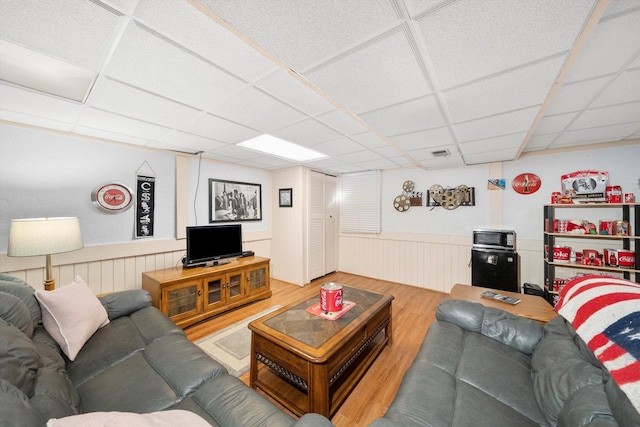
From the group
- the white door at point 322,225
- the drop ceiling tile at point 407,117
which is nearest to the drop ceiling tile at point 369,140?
the drop ceiling tile at point 407,117

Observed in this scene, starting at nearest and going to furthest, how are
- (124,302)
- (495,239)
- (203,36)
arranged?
(203,36) < (124,302) < (495,239)

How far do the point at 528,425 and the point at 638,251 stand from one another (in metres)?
2.91

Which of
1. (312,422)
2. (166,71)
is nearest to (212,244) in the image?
(166,71)

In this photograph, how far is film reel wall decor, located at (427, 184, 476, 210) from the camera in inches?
149

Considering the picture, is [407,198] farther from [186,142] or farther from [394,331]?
[186,142]

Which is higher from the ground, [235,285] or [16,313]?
[16,313]

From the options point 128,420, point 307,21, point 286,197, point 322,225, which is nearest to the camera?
point 128,420

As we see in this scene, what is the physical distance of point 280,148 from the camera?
3119mm

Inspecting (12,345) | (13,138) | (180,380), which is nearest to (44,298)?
(12,345)

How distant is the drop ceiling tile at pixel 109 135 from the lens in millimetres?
2404

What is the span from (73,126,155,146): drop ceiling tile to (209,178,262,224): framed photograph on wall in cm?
109

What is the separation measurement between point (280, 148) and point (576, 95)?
9.36 ft

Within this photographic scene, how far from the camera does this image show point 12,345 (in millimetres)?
1016

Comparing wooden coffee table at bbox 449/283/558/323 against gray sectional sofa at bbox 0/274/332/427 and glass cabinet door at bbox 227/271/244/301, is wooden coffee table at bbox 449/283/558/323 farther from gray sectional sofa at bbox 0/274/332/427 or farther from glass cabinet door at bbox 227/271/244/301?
glass cabinet door at bbox 227/271/244/301
